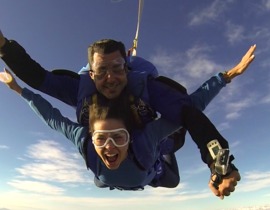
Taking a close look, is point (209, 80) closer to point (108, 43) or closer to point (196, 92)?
point (196, 92)

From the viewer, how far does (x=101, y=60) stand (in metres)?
3.50

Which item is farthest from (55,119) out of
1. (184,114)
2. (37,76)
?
(184,114)

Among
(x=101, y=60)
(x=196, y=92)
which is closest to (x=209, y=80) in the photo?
(x=196, y=92)

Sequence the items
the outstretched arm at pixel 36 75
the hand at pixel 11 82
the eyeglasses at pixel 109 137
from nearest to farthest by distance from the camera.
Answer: the eyeglasses at pixel 109 137 → the outstretched arm at pixel 36 75 → the hand at pixel 11 82

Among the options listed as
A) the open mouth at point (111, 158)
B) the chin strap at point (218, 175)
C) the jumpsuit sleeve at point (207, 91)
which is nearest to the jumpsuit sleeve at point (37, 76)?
the open mouth at point (111, 158)

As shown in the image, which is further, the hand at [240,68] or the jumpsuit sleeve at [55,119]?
the hand at [240,68]

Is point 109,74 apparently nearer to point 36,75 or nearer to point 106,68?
point 106,68

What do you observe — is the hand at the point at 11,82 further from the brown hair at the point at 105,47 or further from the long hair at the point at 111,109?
the long hair at the point at 111,109

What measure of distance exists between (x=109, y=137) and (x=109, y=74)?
64 centimetres

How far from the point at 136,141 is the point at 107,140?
31 centimetres

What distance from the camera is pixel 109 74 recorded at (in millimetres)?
3451

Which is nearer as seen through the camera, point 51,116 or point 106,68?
point 106,68

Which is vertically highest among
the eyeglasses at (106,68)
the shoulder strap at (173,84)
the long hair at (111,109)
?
the eyeglasses at (106,68)

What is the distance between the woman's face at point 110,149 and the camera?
133 inches
